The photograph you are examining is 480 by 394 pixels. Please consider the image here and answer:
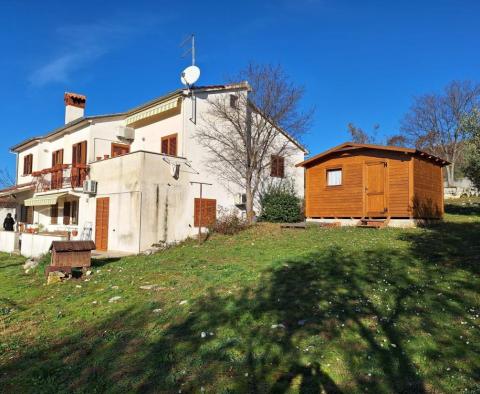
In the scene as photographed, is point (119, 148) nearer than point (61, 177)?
Yes

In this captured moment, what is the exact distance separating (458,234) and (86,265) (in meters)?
13.0

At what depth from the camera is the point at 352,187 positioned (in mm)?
19875

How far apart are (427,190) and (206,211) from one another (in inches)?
431

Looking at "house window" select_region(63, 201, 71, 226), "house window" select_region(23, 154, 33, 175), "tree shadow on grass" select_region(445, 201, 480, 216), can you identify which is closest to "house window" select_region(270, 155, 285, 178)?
"tree shadow on grass" select_region(445, 201, 480, 216)

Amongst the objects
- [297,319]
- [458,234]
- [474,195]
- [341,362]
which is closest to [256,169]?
[458,234]

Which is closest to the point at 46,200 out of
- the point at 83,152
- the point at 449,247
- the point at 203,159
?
the point at 83,152

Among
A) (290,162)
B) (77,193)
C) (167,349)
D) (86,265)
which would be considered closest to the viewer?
(167,349)

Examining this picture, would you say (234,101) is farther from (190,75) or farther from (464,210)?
(464,210)

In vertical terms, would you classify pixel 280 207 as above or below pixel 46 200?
below

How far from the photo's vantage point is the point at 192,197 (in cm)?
2123

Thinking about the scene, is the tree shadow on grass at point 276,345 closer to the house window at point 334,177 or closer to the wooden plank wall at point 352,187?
the wooden plank wall at point 352,187

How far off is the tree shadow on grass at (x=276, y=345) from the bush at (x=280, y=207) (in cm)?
1454

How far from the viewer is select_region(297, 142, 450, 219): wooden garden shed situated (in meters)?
18.2

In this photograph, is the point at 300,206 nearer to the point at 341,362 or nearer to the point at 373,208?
the point at 373,208
